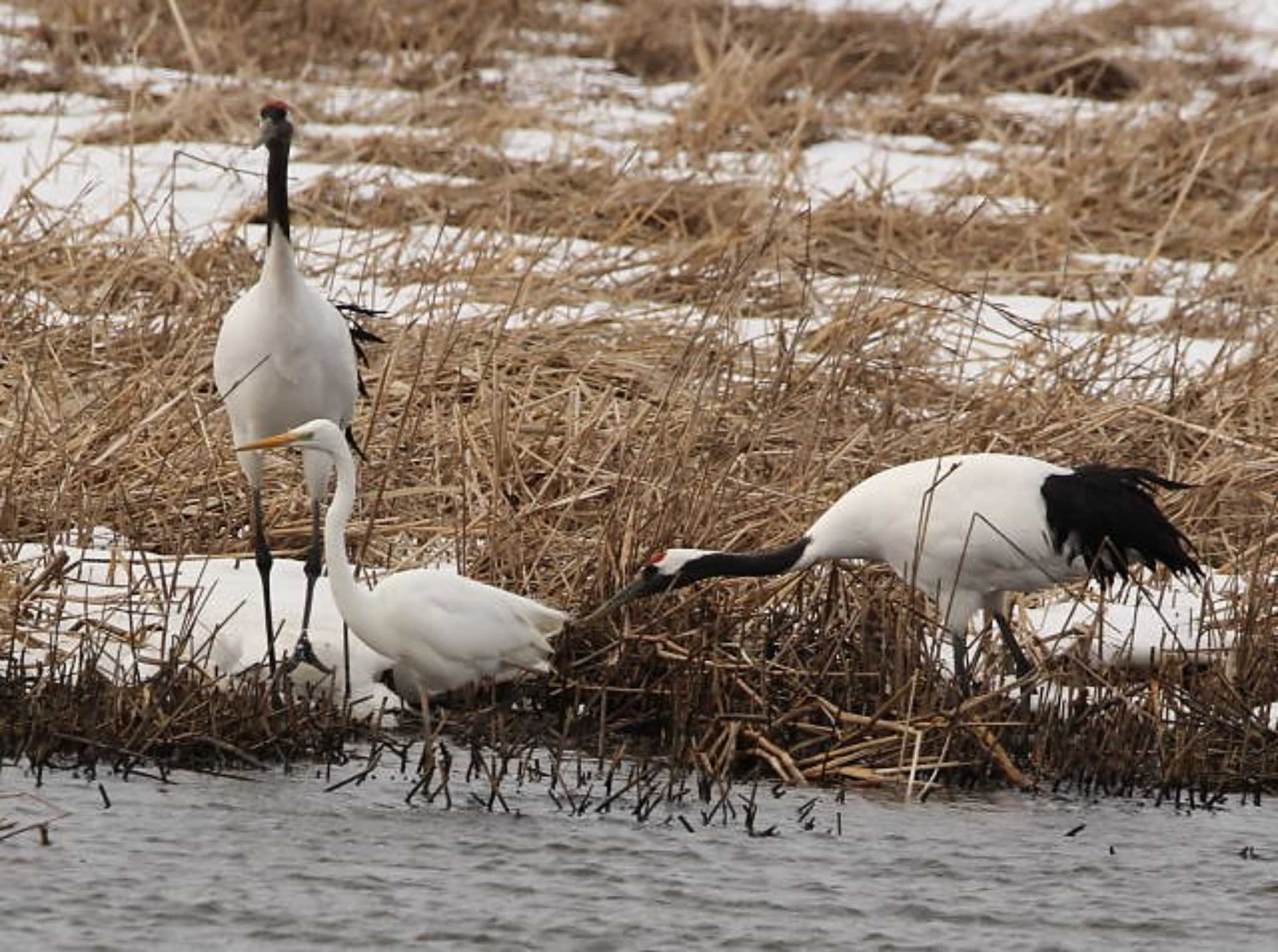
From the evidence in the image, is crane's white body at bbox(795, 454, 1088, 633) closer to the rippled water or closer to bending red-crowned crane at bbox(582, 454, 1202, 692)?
bending red-crowned crane at bbox(582, 454, 1202, 692)

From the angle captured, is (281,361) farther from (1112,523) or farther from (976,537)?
(1112,523)

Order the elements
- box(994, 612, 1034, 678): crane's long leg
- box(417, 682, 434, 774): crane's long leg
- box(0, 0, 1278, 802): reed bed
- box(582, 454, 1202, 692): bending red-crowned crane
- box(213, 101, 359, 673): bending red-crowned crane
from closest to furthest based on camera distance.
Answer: box(417, 682, 434, 774): crane's long leg < box(0, 0, 1278, 802): reed bed < box(582, 454, 1202, 692): bending red-crowned crane < box(994, 612, 1034, 678): crane's long leg < box(213, 101, 359, 673): bending red-crowned crane

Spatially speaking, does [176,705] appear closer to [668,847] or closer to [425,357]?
[668,847]

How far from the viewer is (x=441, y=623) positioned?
19.3 feet

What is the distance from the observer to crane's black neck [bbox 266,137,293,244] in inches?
260

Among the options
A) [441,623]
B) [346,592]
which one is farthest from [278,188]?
[441,623]

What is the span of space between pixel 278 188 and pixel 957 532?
207 cm

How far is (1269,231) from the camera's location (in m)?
11.4

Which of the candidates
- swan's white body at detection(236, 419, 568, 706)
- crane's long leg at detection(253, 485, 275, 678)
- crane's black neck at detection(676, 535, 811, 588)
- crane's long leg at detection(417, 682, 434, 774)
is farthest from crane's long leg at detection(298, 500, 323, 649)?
crane's long leg at detection(417, 682, 434, 774)

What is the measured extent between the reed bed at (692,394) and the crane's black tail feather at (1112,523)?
262 millimetres

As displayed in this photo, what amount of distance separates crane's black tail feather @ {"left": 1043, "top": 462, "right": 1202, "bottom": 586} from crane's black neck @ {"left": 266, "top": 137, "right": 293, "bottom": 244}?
2.18 m

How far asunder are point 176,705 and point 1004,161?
751cm

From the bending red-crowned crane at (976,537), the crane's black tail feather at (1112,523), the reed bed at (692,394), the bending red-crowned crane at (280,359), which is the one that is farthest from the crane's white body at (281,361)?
the crane's black tail feather at (1112,523)

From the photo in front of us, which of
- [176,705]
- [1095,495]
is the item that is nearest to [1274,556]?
[1095,495]
